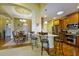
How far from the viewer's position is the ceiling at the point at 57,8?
12.9 feet

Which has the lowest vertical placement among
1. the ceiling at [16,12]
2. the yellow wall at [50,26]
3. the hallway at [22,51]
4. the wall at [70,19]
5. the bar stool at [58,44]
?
the hallway at [22,51]

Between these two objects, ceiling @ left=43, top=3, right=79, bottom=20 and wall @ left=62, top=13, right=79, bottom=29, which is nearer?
ceiling @ left=43, top=3, right=79, bottom=20

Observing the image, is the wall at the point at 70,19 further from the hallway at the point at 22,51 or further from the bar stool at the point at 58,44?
the hallway at the point at 22,51

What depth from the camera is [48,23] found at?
160 inches

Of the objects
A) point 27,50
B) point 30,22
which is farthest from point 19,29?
point 27,50

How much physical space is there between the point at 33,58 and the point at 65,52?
87 centimetres

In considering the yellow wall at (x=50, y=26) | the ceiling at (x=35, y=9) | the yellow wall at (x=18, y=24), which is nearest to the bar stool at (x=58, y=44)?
the yellow wall at (x=50, y=26)

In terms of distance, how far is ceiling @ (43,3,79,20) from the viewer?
3.94 metres

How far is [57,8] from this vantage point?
4027 mm

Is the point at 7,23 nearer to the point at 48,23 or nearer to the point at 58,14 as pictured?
the point at 48,23

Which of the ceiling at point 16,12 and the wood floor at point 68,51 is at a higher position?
the ceiling at point 16,12

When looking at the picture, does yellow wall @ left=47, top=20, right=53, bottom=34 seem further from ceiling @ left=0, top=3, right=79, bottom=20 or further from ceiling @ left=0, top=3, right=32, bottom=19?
ceiling @ left=0, top=3, right=32, bottom=19

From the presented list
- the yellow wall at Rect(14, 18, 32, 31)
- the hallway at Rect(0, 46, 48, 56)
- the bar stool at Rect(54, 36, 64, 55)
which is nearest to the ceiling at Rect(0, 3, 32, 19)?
the yellow wall at Rect(14, 18, 32, 31)

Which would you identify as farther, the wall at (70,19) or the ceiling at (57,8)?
the wall at (70,19)
